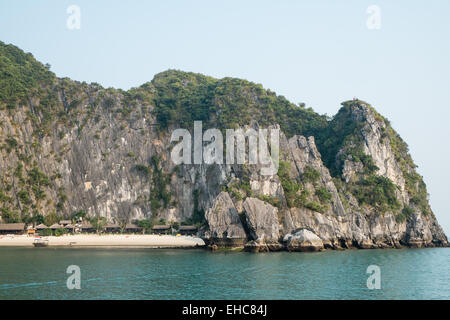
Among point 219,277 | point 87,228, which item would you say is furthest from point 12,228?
point 219,277

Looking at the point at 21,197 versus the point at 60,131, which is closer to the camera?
the point at 21,197

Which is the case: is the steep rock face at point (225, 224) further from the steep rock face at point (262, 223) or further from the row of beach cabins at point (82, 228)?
the row of beach cabins at point (82, 228)

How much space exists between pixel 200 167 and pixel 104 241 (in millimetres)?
21634

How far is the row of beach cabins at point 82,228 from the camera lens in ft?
212

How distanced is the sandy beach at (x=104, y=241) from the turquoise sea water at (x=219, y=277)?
13.3m

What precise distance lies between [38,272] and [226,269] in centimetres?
1403

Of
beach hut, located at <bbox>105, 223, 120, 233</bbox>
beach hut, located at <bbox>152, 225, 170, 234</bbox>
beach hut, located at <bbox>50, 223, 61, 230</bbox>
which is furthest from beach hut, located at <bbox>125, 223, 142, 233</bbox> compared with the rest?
beach hut, located at <bbox>50, 223, 61, 230</bbox>

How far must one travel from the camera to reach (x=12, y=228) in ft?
210

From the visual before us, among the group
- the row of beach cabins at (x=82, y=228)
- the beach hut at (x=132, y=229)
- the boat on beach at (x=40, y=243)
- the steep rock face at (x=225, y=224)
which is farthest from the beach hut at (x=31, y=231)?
the steep rock face at (x=225, y=224)

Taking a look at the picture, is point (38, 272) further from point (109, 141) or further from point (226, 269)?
point (109, 141)

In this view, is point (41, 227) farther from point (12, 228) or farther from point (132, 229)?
point (132, 229)

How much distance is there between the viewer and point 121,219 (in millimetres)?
73688

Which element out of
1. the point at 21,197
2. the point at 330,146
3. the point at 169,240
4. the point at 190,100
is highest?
the point at 190,100
